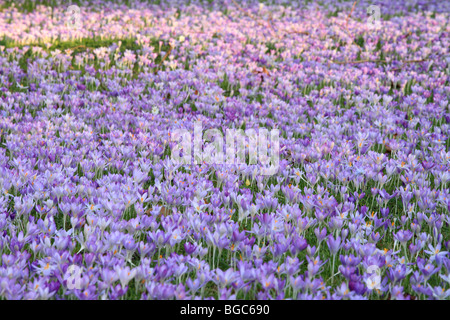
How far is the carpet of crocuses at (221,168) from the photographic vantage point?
320cm

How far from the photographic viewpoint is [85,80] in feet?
28.1

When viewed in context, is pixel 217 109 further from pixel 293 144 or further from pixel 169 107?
pixel 293 144

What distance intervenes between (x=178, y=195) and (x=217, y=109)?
329 centimetres

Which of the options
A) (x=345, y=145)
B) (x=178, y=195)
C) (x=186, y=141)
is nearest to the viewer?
(x=178, y=195)

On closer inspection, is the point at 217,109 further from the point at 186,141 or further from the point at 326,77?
the point at 326,77

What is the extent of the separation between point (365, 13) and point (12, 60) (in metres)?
11.7

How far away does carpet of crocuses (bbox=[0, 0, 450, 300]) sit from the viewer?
320cm

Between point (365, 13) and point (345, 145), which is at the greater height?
point (365, 13)

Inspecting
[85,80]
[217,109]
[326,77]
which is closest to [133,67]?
[85,80]

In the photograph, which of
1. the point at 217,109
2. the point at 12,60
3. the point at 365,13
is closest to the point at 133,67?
the point at 12,60

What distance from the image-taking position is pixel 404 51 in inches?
428

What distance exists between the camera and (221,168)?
5.14 metres

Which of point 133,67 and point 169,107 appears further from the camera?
point 133,67

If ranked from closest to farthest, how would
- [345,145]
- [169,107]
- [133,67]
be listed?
[345,145] → [169,107] → [133,67]
